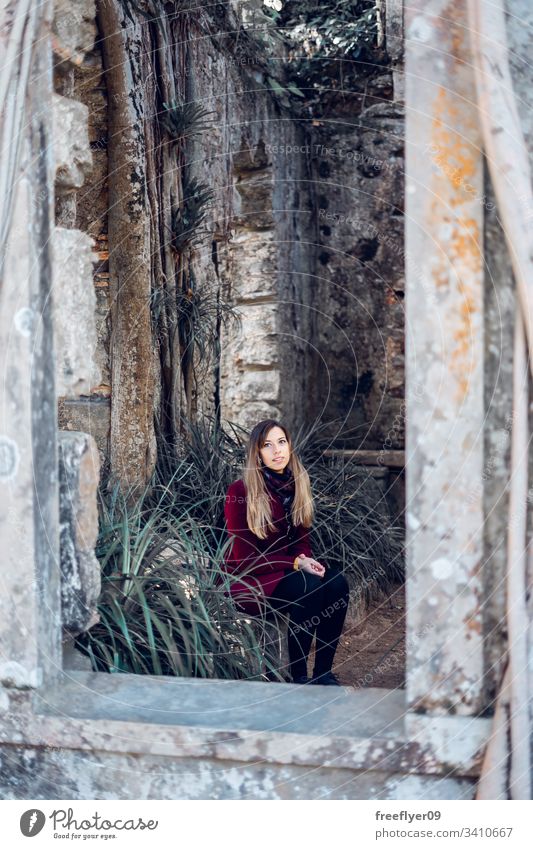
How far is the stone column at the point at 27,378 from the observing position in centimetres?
206

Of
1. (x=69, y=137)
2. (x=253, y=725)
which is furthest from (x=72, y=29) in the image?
(x=253, y=725)

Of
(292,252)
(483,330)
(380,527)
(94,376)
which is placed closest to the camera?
(483,330)

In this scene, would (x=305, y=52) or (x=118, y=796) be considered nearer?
(x=118, y=796)

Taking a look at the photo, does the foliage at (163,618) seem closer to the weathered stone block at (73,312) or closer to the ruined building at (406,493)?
the ruined building at (406,493)

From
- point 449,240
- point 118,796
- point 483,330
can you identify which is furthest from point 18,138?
point 118,796

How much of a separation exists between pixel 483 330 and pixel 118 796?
1380 millimetres

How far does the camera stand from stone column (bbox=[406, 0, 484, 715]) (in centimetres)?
180

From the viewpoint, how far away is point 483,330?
1817 millimetres

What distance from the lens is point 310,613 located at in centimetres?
341

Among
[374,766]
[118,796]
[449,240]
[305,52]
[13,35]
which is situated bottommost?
[118,796]

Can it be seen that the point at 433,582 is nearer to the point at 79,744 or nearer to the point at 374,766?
the point at 374,766

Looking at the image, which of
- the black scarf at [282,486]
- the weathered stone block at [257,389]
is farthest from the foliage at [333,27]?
the black scarf at [282,486]

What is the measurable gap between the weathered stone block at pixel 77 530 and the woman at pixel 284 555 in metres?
1.10

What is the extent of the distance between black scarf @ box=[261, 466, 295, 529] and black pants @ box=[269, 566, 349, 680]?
277 mm
